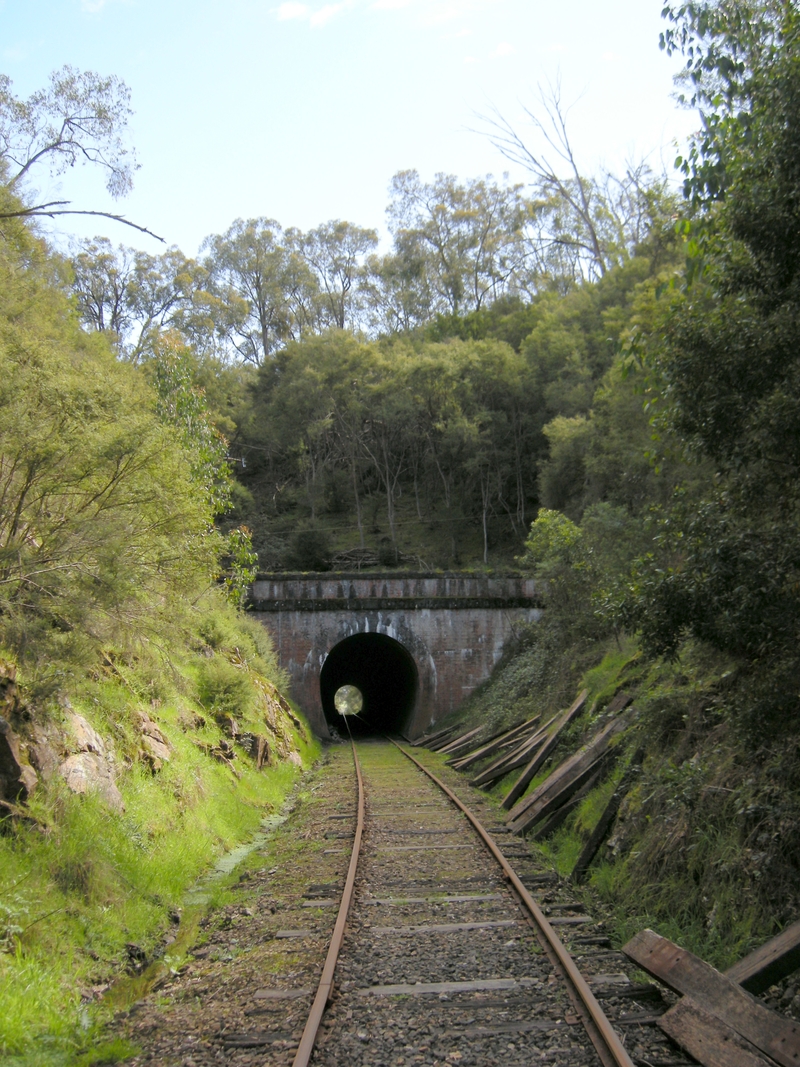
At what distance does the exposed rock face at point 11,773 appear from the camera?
6.09m

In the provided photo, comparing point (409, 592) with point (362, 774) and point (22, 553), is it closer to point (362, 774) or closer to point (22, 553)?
point (362, 774)

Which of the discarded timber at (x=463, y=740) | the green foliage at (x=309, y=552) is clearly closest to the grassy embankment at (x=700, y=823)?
the discarded timber at (x=463, y=740)

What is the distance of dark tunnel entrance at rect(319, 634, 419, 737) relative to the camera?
87.2ft

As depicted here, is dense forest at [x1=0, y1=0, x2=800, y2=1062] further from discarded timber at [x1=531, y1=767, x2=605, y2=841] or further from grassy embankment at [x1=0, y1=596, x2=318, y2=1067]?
discarded timber at [x1=531, y1=767, x2=605, y2=841]

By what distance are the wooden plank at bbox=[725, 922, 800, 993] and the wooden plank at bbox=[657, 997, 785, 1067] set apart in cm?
35

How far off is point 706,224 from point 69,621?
6030mm

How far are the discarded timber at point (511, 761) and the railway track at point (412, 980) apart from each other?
4.35 meters

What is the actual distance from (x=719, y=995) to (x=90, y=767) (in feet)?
17.6

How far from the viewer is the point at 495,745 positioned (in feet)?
50.6

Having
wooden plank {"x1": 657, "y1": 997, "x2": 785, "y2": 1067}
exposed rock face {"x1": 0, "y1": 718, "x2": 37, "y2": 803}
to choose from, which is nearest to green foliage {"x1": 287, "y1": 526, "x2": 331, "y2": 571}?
exposed rock face {"x1": 0, "y1": 718, "x2": 37, "y2": 803}

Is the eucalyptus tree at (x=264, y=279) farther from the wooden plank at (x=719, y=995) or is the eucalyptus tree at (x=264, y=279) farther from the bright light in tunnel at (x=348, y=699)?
the wooden plank at (x=719, y=995)

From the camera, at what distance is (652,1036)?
170 inches

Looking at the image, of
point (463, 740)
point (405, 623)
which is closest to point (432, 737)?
point (405, 623)

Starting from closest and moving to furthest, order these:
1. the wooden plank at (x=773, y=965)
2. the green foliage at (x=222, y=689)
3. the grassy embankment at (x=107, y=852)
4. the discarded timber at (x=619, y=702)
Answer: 1. the wooden plank at (x=773, y=965)
2. the grassy embankment at (x=107, y=852)
3. the discarded timber at (x=619, y=702)
4. the green foliage at (x=222, y=689)
